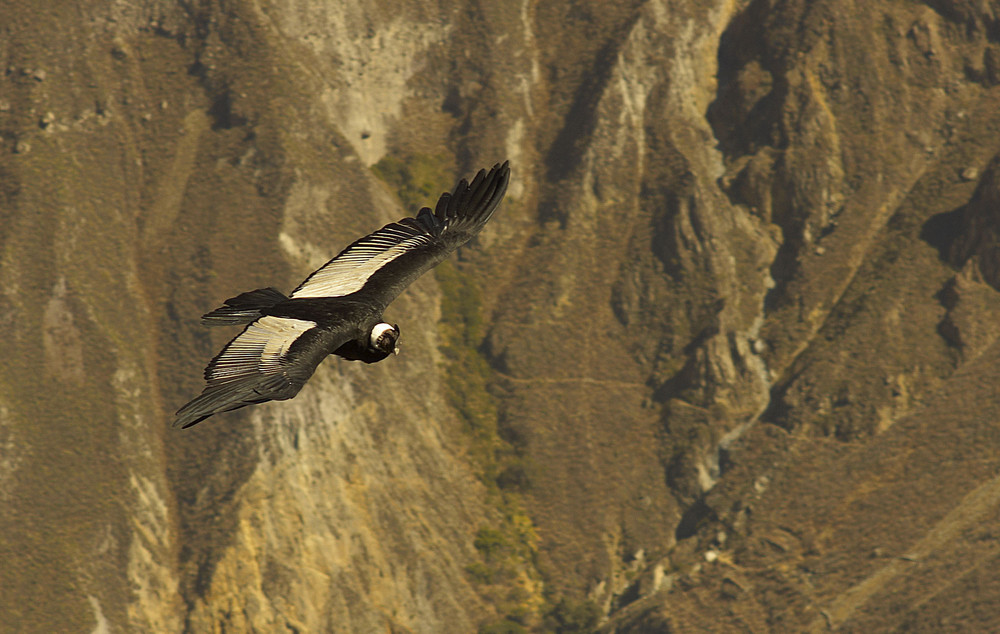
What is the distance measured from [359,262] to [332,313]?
3332 mm

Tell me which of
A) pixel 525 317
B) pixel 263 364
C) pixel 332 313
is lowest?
pixel 263 364

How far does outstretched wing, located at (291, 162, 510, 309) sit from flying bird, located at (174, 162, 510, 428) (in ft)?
0.06

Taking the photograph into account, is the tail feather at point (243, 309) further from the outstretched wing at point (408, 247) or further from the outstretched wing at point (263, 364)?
the outstretched wing at point (408, 247)

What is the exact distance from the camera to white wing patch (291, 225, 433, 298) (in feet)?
74.4

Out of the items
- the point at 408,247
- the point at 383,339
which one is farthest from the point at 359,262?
the point at 383,339

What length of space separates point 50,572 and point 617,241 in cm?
5260

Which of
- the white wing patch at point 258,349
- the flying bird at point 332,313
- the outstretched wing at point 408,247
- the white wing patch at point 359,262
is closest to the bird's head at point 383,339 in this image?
the flying bird at point 332,313

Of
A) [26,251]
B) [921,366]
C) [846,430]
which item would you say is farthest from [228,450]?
[921,366]

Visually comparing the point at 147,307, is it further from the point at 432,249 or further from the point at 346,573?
the point at 432,249

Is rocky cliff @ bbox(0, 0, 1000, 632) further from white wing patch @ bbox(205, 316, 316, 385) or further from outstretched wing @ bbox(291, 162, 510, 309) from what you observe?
white wing patch @ bbox(205, 316, 316, 385)

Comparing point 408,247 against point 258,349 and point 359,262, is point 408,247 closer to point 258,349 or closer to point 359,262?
point 359,262

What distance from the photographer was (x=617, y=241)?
10225cm

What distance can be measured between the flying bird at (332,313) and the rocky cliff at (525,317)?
55102mm

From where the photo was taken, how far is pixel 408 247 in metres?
24.5
